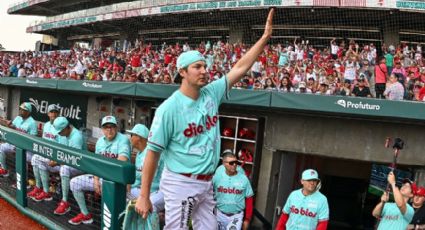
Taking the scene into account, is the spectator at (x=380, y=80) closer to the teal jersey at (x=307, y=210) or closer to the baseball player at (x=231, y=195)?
the baseball player at (x=231, y=195)

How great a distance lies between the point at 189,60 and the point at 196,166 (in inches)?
28.5

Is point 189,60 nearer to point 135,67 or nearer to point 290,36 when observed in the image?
point 135,67

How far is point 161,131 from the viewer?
2.65 m

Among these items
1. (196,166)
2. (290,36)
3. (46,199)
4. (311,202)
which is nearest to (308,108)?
(311,202)

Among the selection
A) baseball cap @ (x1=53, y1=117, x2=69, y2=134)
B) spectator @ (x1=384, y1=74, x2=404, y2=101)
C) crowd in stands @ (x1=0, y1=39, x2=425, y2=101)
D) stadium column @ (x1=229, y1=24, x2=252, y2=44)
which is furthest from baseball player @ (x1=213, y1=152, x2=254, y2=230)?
stadium column @ (x1=229, y1=24, x2=252, y2=44)

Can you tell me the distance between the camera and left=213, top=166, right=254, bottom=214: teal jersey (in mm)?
6438

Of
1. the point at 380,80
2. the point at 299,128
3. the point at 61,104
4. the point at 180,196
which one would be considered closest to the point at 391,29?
the point at 380,80

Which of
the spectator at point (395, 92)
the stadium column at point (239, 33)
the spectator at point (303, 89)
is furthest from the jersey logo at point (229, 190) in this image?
the stadium column at point (239, 33)

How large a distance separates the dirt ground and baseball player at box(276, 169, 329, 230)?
9.97 ft

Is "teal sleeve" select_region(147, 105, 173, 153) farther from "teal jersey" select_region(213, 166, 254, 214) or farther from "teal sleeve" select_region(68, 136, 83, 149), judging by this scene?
"teal jersey" select_region(213, 166, 254, 214)

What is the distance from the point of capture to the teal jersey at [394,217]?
4.96m

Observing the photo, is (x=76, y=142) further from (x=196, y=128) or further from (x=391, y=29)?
(x=391, y=29)

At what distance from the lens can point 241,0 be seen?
A: 72.1 ft

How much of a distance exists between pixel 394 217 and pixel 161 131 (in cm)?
371
